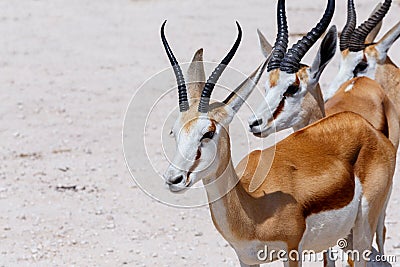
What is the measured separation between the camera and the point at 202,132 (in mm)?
4035

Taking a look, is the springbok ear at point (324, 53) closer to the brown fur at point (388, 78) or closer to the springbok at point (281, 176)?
the springbok at point (281, 176)

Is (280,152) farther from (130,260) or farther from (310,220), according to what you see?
(130,260)

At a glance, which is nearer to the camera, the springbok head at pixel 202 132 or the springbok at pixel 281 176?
the springbok head at pixel 202 132

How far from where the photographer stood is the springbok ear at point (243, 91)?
4137 mm

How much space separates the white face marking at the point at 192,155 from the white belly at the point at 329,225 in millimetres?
690

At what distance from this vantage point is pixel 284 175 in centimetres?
443

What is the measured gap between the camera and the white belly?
4422mm

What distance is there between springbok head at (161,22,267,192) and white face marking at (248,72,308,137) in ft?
4.27

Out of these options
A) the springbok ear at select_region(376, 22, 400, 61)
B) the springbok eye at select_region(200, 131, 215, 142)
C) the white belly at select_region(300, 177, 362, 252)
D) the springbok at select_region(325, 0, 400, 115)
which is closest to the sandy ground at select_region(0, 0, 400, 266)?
the springbok at select_region(325, 0, 400, 115)

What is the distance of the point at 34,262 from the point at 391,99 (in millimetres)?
3136

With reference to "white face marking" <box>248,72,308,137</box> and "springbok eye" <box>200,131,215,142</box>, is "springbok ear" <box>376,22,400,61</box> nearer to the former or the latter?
"white face marking" <box>248,72,308,137</box>

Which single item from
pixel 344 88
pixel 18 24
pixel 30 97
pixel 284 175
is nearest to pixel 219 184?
pixel 284 175

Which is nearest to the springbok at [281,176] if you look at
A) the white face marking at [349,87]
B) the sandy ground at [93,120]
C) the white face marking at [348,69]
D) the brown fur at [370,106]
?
the brown fur at [370,106]

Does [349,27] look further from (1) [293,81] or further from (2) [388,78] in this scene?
(1) [293,81]
